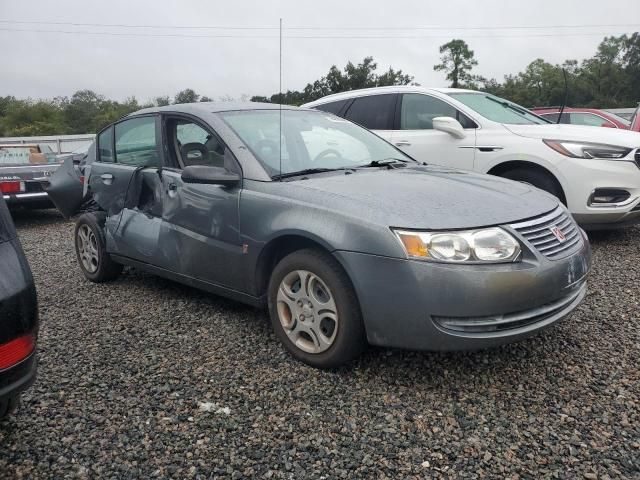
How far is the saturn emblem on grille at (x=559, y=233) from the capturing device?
2.93m

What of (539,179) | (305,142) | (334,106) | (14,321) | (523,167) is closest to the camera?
(14,321)

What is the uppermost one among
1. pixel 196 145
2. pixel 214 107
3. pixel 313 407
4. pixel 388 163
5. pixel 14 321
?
pixel 214 107

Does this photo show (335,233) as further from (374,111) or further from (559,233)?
(374,111)

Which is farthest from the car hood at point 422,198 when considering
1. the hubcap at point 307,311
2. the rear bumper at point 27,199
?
the rear bumper at point 27,199

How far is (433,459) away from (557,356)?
1241 millimetres

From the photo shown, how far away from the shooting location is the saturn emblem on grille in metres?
2.93

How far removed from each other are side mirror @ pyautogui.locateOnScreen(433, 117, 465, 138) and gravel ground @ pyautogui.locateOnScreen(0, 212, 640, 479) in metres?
2.40

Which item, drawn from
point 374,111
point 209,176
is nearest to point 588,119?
point 374,111

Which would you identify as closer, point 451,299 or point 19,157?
point 451,299

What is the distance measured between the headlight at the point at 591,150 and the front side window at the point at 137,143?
3690mm

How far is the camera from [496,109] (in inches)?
246

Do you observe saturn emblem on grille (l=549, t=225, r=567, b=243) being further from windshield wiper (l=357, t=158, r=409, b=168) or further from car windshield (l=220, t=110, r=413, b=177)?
car windshield (l=220, t=110, r=413, b=177)

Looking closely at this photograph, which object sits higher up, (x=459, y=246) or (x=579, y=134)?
(x=579, y=134)

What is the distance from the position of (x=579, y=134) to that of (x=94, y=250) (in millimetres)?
4628
